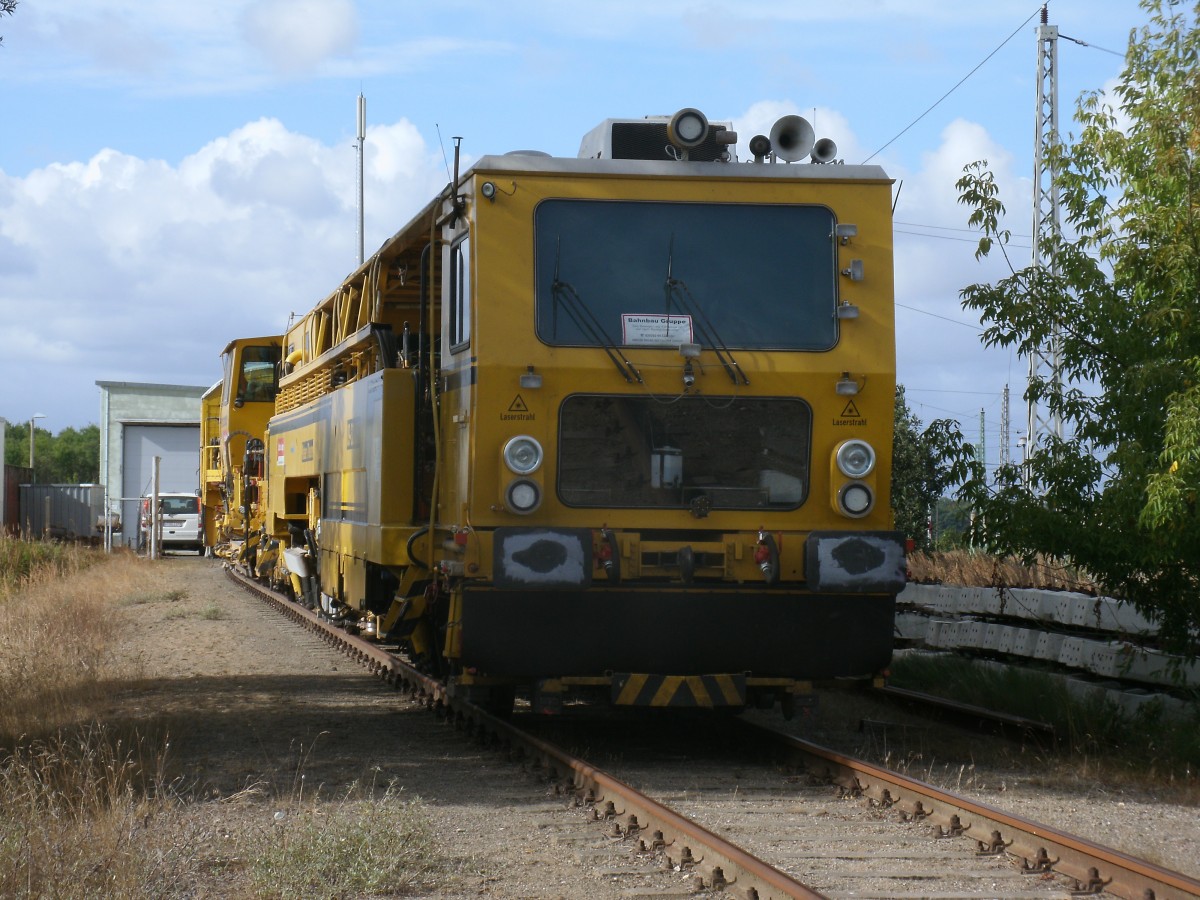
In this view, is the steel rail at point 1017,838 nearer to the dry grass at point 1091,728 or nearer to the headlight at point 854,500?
the dry grass at point 1091,728

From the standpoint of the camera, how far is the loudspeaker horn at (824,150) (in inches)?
372

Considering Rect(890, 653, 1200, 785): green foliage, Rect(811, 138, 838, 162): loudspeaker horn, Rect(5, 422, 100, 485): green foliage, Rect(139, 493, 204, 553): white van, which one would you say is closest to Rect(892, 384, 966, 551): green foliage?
Rect(890, 653, 1200, 785): green foliage

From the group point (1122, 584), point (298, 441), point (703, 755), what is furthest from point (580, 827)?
point (298, 441)

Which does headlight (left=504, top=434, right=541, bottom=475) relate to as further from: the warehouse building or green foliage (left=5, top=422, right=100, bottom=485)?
green foliage (left=5, top=422, right=100, bottom=485)

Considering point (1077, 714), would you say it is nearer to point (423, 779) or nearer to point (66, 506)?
point (423, 779)

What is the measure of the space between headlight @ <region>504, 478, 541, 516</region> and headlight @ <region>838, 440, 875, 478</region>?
6.11 ft

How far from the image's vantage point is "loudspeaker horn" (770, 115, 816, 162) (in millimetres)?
9320

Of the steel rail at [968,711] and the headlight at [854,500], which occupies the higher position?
the headlight at [854,500]

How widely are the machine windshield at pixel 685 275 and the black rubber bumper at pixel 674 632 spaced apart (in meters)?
1.53

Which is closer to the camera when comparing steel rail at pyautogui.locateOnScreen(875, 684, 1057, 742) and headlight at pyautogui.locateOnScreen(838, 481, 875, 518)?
headlight at pyautogui.locateOnScreen(838, 481, 875, 518)

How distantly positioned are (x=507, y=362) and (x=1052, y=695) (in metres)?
4.84

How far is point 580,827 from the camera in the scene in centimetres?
722

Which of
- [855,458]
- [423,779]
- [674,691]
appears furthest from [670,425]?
[423,779]

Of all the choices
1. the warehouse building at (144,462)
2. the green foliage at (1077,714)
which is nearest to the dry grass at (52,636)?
the green foliage at (1077,714)
